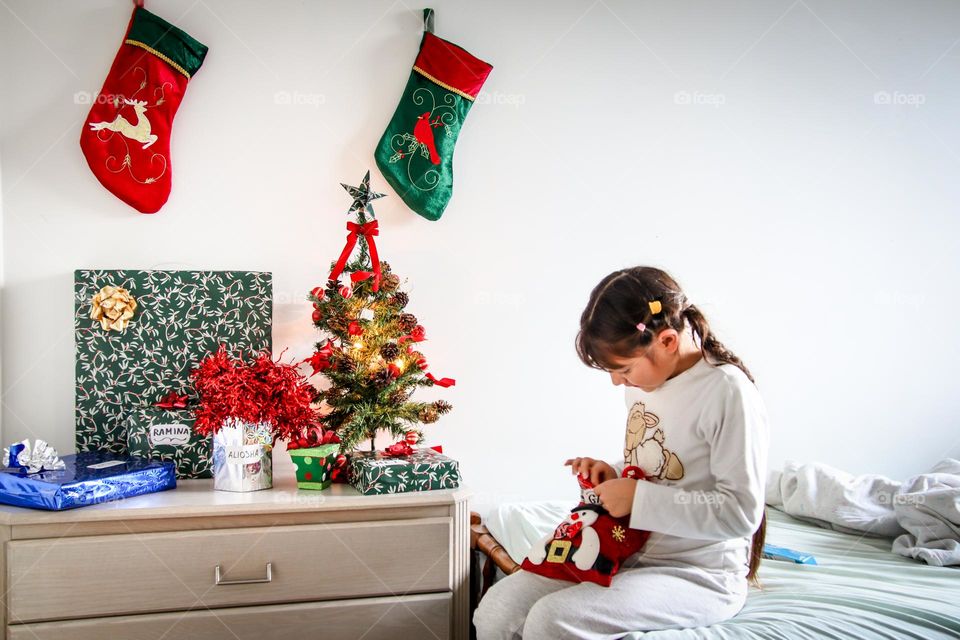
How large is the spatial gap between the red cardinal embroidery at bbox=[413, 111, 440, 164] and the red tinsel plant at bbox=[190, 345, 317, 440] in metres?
0.76

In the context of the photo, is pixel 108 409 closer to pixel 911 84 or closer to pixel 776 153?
pixel 776 153

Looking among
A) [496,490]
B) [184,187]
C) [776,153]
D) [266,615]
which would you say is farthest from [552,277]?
[266,615]

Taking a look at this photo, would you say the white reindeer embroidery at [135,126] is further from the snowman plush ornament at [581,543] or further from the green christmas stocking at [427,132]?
the snowman plush ornament at [581,543]

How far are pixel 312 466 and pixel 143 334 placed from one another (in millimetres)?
640

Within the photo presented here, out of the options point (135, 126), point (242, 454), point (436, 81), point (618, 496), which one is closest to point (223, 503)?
point (242, 454)

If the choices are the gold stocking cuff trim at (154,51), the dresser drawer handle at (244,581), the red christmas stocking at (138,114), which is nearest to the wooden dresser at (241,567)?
the dresser drawer handle at (244,581)

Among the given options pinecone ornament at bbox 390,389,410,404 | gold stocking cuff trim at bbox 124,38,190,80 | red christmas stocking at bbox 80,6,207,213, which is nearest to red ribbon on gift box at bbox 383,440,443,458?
pinecone ornament at bbox 390,389,410,404

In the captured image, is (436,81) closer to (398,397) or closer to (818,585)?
(398,397)

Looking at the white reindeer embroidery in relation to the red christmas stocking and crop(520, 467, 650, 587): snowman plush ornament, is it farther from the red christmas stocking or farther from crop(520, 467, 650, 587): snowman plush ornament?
crop(520, 467, 650, 587): snowman plush ornament

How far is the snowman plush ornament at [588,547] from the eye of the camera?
1508mm

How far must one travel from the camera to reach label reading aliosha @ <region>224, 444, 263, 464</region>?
1800 millimetres

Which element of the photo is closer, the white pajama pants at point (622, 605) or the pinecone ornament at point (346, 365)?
the white pajama pants at point (622, 605)

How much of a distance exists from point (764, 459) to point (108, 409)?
1656 millimetres

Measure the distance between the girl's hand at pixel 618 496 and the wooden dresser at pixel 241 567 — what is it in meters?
0.39
